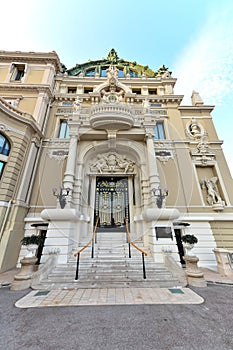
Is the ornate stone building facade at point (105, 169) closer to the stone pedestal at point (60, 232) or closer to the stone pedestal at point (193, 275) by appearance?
the stone pedestal at point (60, 232)

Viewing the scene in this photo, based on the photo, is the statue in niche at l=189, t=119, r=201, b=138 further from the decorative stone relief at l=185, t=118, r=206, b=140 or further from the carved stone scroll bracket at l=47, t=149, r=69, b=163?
the carved stone scroll bracket at l=47, t=149, r=69, b=163

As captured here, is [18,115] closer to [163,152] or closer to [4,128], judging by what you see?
[4,128]

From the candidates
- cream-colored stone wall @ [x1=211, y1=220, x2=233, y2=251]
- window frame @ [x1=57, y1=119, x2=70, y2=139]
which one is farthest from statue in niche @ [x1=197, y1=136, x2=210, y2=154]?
window frame @ [x1=57, y1=119, x2=70, y2=139]

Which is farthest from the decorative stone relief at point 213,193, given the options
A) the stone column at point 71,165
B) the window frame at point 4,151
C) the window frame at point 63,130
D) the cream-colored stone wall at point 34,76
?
the cream-colored stone wall at point 34,76

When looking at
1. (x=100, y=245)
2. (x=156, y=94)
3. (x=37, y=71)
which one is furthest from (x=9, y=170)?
(x=156, y=94)

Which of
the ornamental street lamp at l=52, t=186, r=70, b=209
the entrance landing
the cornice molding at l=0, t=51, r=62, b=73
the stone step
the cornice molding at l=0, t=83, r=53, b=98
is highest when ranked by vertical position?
the cornice molding at l=0, t=51, r=62, b=73

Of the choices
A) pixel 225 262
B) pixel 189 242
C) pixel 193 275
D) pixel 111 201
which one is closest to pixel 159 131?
pixel 111 201

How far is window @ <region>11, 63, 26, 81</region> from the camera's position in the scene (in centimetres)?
1239

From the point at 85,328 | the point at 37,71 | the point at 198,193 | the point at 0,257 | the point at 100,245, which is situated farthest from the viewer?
the point at 37,71

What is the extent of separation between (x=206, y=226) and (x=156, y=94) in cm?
1178

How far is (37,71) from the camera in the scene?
12406 mm

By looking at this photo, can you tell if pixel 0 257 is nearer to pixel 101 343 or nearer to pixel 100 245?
pixel 100 245

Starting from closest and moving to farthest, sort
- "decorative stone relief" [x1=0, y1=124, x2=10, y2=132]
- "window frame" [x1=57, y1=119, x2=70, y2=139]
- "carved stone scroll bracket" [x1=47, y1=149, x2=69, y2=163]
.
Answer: "decorative stone relief" [x1=0, y1=124, x2=10, y2=132] → "carved stone scroll bracket" [x1=47, y1=149, x2=69, y2=163] → "window frame" [x1=57, y1=119, x2=70, y2=139]

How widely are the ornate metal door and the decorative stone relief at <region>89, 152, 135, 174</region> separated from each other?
62cm
